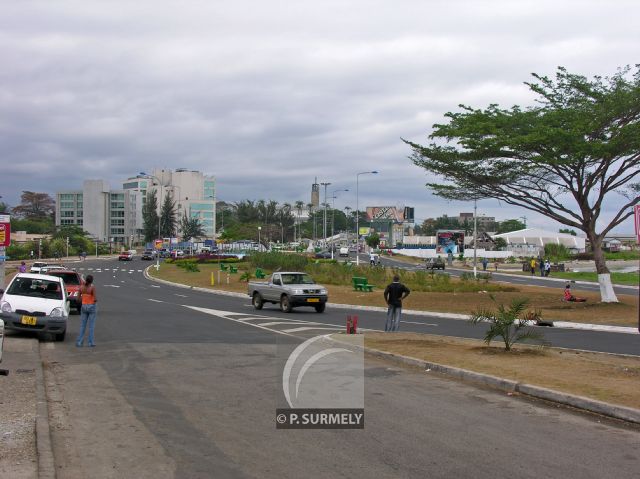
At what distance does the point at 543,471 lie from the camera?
21.9ft

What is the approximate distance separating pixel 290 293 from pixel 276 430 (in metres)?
19.7

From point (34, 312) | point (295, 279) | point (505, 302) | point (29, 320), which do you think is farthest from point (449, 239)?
point (29, 320)

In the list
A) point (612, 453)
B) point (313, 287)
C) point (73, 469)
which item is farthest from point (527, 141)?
point (73, 469)

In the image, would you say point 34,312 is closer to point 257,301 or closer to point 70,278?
point 70,278

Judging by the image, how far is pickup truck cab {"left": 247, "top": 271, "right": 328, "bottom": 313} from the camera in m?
27.8

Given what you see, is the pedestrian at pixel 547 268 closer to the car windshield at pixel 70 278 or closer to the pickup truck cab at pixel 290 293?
the pickup truck cab at pixel 290 293

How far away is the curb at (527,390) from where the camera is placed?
902cm

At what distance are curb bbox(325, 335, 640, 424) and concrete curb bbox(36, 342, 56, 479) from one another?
6.85 meters

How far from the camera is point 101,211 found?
543 feet

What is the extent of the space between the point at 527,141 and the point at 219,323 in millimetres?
14521

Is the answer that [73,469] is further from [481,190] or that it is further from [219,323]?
[481,190]

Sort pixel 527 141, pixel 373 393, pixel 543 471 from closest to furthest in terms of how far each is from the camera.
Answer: pixel 543 471 < pixel 373 393 < pixel 527 141

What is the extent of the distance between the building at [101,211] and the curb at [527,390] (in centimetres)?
15894

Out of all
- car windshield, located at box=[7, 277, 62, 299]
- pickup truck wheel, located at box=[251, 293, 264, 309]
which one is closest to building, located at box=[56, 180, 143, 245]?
pickup truck wheel, located at box=[251, 293, 264, 309]
